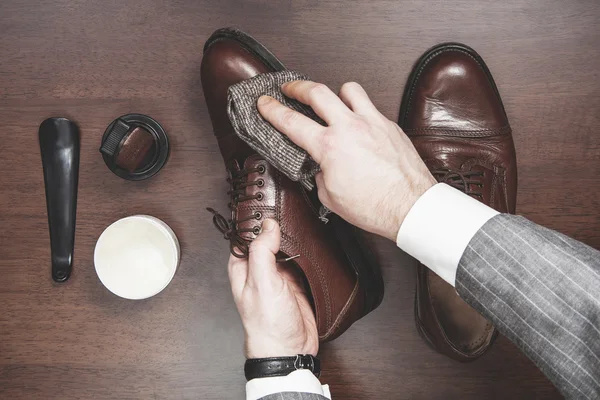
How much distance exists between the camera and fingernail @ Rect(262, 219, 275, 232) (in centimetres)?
70

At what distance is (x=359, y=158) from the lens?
1.89 feet

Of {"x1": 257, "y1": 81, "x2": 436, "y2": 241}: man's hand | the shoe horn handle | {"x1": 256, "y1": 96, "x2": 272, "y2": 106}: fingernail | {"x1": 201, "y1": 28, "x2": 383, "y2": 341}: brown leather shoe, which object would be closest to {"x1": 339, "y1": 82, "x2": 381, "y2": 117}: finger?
{"x1": 257, "y1": 81, "x2": 436, "y2": 241}: man's hand

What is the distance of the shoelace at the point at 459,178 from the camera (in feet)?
2.66

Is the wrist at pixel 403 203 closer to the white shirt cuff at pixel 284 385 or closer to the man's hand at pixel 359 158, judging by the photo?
the man's hand at pixel 359 158

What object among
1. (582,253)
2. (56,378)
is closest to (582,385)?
(582,253)

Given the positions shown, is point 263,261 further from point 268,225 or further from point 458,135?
point 458,135

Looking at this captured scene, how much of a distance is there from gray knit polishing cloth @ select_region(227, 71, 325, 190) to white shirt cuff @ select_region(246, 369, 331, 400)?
29 centimetres

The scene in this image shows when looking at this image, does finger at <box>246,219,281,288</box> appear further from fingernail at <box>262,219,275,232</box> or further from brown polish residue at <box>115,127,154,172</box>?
brown polish residue at <box>115,127,154,172</box>

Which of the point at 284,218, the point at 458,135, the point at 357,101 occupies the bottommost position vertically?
the point at 284,218

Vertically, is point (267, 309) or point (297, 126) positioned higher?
point (297, 126)

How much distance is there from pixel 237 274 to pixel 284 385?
18cm

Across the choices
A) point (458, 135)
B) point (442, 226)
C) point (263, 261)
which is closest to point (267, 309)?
point (263, 261)

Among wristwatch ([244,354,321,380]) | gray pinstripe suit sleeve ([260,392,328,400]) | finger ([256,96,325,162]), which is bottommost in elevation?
gray pinstripe suit sleeve ([260,392,328,400])

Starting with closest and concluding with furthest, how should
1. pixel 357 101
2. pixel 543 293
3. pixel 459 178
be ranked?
pixel 543 293
pixel 357 101
pixel 459 178
